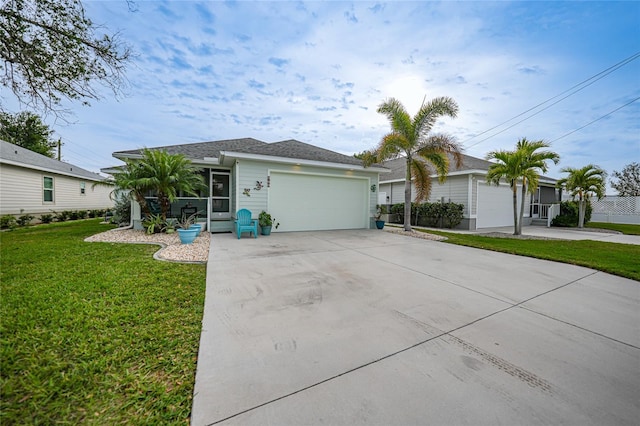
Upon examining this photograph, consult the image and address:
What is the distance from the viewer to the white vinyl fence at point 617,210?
15.8 metres

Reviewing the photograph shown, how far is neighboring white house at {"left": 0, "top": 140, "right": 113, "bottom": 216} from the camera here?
10.1 metres

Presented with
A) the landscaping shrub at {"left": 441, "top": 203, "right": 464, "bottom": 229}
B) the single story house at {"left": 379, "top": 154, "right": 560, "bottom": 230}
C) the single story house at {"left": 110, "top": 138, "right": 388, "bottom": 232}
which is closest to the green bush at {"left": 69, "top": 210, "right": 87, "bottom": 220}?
the single story house at {"left": 110, "top": 138, "right": 388, "bottom": 232}

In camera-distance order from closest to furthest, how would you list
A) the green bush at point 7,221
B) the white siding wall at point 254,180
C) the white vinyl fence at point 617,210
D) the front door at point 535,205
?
the white siding wall at point 254,180 → the green bush at point 7,221 → the white vinyl fence at point 617,210 → the front door at point 535,205

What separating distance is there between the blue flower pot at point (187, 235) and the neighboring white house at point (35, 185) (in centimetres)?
572

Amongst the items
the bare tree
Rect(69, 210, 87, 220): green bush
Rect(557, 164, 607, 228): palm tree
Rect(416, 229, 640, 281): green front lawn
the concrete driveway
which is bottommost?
the concrete driveway

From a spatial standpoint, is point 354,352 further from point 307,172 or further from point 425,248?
point 307,172

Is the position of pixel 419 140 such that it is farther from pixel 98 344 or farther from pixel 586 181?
pixel 98 344

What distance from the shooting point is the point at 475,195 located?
12.2 metres

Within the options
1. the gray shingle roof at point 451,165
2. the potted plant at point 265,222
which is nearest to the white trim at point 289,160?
the potted plant at point 265,222

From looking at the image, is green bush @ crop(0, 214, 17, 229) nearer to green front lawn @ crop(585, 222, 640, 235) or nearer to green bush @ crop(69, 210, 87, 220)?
green bush @ crop(69, 210, 87, 220)

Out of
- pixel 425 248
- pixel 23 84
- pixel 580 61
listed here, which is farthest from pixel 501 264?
pixel 580 61

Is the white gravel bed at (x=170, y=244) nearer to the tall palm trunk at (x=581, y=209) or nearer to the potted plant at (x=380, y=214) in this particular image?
the potted plant at (x=380, y=214)

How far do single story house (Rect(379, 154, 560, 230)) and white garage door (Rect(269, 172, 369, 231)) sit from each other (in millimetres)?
3952

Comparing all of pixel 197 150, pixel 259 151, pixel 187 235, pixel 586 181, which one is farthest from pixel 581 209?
pixel 197 150
